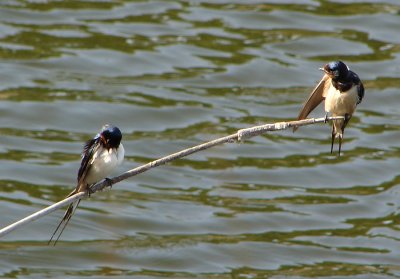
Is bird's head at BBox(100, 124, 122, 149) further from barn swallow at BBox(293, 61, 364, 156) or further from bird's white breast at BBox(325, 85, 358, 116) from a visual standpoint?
bird's white breast at BBox(325, 85, 358, 116)

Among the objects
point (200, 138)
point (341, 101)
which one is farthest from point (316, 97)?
point (200, 138)

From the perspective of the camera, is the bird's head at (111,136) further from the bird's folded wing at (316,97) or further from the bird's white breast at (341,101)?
the bird's white breast at (341,101)

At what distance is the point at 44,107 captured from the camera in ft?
48.3

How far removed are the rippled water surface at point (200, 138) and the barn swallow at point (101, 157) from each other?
4114mm

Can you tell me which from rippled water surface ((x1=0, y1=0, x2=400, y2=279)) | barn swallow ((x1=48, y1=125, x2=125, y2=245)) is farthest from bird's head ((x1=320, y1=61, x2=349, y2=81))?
rippled water surface ((x1=0, y1=0, x2=400, y2=279))

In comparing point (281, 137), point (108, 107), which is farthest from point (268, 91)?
point (108, 107)

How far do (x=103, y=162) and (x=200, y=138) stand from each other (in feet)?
21.1

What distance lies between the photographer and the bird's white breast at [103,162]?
7785 mm

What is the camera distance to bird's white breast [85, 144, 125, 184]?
779 cm

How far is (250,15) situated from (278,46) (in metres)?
0.89

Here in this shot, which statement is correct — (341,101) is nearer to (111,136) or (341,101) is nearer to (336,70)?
(336,70)

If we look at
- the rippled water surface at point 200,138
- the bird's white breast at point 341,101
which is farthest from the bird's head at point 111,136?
the rippled water surface at point 200,138

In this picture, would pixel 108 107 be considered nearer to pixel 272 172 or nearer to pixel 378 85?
pixel 272 172

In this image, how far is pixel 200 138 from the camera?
14203mm
